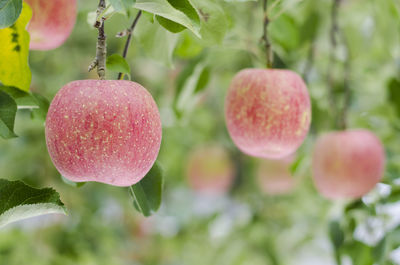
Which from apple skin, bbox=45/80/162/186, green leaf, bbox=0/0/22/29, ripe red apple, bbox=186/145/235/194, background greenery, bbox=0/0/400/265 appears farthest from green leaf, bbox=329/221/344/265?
ripe red apple, bbox=186/145/235/194

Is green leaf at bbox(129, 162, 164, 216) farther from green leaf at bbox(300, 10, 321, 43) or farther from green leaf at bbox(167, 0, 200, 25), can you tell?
green leaf at bbox(300, 10, 321, 43)

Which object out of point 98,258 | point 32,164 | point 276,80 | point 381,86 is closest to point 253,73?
point 276,80

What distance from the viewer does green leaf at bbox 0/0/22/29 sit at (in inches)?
14.7

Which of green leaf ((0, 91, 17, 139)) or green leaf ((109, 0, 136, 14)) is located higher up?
green leaf ((109, 0, 136, 14))

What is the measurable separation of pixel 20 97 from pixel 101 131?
12 cm

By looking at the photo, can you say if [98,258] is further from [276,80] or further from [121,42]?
[276,80]

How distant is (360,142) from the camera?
28.8 inches

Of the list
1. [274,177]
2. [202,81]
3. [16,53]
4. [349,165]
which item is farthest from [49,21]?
[274,177]

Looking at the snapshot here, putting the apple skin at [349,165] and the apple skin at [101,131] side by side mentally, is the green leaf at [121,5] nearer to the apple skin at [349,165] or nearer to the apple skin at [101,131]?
the apple skin at [101,131]

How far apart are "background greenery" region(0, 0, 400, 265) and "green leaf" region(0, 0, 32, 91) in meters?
0.07

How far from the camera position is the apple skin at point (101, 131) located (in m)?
0.38

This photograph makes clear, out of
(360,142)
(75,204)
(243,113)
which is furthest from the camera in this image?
(75,204)

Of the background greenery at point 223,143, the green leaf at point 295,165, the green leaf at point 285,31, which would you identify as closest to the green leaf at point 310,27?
the background greenery at point 223,143

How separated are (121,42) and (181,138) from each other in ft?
1.16
